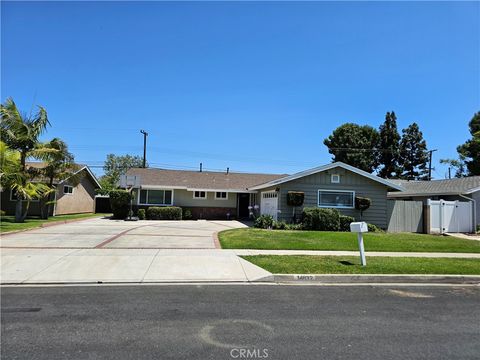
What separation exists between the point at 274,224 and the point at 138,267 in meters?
11.7

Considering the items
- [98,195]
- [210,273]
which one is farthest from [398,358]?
[98,195]

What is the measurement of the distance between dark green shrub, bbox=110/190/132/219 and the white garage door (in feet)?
31.1

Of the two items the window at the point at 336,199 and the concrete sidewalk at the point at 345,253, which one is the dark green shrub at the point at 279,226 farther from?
the concrete sidewalk at the point at 345,253

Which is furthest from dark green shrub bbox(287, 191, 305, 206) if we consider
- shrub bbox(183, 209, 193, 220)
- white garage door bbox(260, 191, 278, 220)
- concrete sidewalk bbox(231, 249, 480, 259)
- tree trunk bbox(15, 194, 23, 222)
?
tree trunk bbox(15, 194, 23, 222)

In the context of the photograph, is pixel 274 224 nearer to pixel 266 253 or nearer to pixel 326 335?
pixel 266 253

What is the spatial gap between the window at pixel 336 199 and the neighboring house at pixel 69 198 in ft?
53.3

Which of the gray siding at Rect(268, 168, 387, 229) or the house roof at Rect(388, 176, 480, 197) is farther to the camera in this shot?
the house roof at Rect(388, 176, 480, 197)

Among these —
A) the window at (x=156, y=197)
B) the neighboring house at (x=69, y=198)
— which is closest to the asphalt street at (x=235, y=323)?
the neighboring house at (x=69, y=198)

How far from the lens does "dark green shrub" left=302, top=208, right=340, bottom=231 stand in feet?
66.5

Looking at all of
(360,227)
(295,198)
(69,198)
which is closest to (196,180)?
(69,198)

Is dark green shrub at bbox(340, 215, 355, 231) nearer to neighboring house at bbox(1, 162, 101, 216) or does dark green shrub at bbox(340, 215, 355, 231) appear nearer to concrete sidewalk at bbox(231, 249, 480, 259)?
concrete sidewalk at bbox(231, 249, 480, 259)

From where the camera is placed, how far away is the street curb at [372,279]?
29.1 ft

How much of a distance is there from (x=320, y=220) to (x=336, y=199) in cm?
258

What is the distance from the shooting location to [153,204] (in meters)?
29.6
